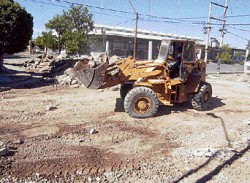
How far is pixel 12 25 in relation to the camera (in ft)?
49.1

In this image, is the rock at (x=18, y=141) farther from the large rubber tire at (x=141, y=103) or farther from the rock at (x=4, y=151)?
the large rubber tire at (x=141, y=103)

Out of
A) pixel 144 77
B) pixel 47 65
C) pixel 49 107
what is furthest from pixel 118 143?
pixel 47 65

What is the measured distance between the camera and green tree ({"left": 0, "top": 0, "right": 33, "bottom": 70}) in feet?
48.3

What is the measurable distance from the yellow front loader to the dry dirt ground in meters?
0.57

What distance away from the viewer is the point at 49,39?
1255 inches

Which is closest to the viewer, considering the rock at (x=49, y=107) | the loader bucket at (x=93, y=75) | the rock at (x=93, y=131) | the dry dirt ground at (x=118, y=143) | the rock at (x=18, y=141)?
the dry dirt ground at (x=118, y=143)

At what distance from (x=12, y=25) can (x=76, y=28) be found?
14.5 metres

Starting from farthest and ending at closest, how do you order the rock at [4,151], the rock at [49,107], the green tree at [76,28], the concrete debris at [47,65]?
the green tree at [76,28] < the concrete debris at [47,65] < the rock at [49,107] < the rock at [4,151]

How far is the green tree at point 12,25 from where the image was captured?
1472cm

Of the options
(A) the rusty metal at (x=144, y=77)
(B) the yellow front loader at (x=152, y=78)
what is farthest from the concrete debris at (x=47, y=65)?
(A) the rusty metal at (x=144, y=77)

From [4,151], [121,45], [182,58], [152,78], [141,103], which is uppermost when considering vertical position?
[121,45]

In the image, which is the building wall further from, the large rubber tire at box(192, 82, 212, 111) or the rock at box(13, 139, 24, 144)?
the rock at box(13, 139, 24, 144)

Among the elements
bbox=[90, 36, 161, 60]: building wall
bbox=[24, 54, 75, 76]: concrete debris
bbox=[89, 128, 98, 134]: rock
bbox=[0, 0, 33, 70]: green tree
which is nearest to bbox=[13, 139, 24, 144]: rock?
bbox=[89, 128, 98, 134]: rock

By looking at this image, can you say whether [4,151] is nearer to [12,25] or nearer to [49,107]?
[49,107]
